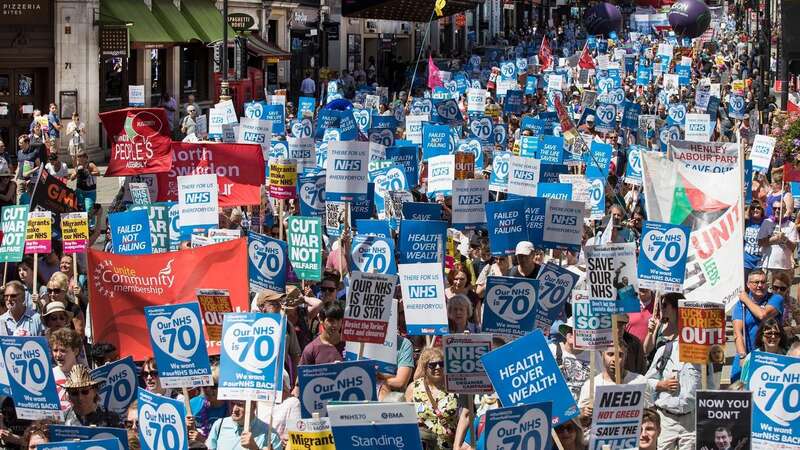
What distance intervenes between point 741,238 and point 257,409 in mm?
3925

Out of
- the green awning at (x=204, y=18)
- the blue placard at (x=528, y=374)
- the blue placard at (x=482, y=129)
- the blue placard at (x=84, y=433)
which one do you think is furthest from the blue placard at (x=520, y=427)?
the green awning at (x=204, y=18)

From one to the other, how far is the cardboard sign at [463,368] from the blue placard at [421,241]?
4643 millimetres

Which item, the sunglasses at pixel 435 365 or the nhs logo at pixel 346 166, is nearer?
the sunglasses at pixel 435 365

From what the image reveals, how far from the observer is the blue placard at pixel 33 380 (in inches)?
403

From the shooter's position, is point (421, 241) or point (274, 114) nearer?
point (421, 241)

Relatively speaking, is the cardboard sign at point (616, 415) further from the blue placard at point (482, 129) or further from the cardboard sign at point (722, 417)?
the blue placard at point (482, 129)

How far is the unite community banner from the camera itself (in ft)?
39.7

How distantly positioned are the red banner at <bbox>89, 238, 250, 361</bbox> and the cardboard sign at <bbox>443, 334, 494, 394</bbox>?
262 centimetres

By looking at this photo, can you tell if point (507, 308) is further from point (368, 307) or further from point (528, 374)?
point (528, 374)

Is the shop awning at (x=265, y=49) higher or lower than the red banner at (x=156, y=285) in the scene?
higher

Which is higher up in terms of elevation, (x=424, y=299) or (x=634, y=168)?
(x=634, y=168)

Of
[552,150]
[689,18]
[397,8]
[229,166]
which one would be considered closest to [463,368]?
[229,166]

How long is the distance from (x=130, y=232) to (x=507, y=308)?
14.6 feet

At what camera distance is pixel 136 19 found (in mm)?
40219
